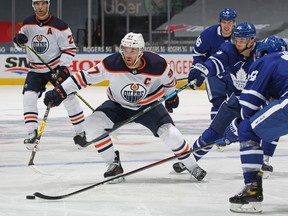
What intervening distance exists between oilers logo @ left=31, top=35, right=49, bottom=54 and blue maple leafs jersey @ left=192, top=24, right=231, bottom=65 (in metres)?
1.19

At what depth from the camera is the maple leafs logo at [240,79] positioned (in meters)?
5.13

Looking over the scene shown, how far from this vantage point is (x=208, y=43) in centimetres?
632

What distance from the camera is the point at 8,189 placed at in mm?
4477

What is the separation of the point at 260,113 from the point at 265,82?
130 mm

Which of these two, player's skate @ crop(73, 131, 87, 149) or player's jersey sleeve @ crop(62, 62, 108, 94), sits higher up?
player's jersey sleeve @ crop(62, 62, 108, 94)

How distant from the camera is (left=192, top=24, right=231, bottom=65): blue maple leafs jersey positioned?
248 inches

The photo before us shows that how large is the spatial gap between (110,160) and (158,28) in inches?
449

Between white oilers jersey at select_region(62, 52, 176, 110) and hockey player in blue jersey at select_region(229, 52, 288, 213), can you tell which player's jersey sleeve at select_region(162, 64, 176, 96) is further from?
hockey player in blue jersey at select_region(229, 52, 288, 213)

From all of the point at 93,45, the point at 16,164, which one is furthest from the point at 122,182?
the point at 93,45

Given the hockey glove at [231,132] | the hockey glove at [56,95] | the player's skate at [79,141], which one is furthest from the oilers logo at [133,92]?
the player's skate at [79,141]

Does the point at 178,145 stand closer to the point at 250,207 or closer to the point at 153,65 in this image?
the point at 153,65

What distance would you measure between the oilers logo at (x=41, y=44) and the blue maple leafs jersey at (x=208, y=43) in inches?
47.0

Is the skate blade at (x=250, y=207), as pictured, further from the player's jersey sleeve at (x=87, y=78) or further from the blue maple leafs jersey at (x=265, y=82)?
the player's jersey sleeve at (x=87, y=78)

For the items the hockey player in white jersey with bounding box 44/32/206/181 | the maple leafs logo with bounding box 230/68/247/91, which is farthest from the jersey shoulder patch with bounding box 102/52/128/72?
the maple leafs logo with bounding box 230/68/247/91
